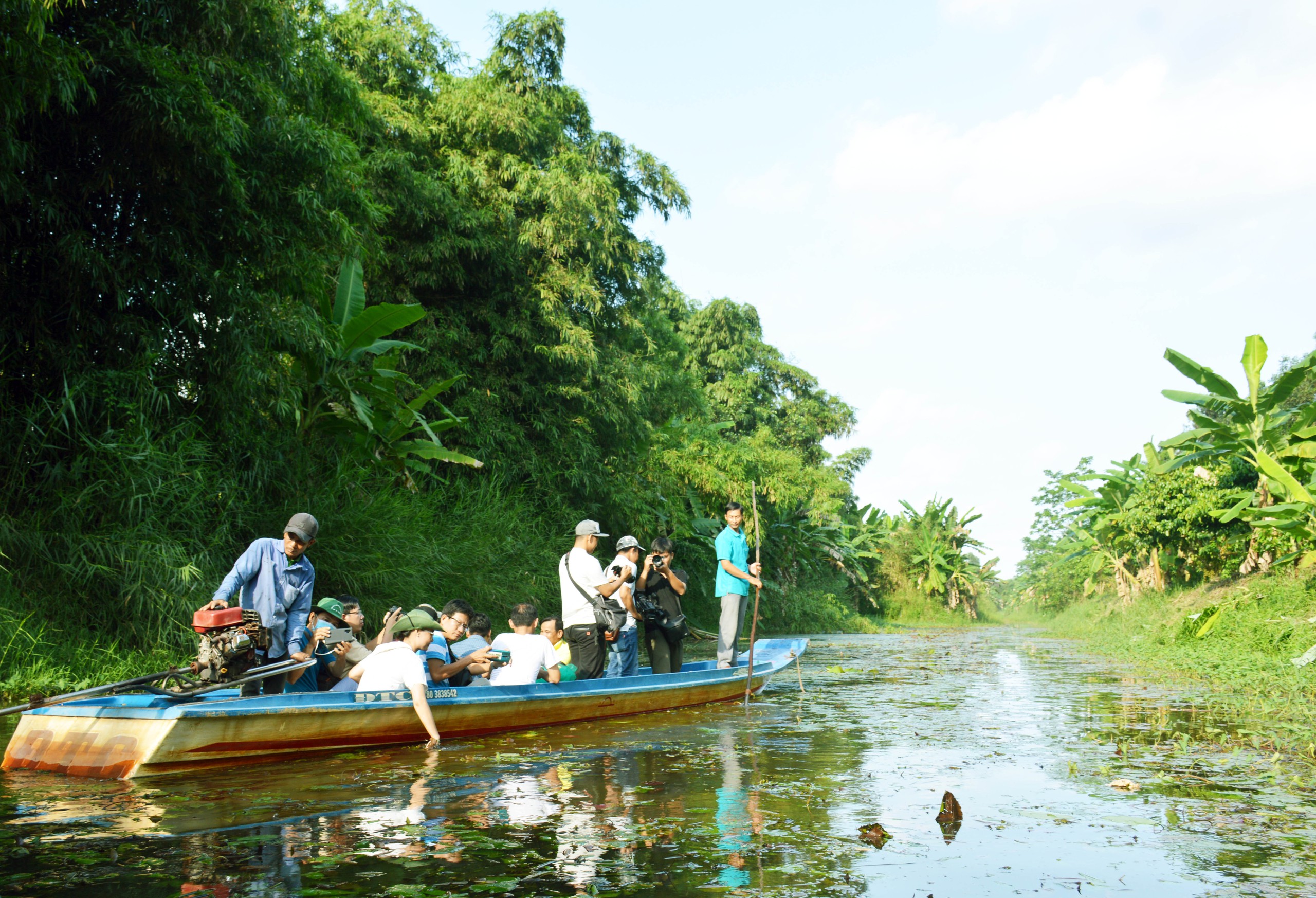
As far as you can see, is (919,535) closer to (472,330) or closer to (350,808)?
(472,330)

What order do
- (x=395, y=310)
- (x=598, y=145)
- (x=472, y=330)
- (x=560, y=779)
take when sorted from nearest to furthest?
(x=560, y=779) → (x=395, y=310) → (x=472, y=330) → (x=598, y=145)

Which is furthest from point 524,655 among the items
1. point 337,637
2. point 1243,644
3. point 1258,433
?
point 1258,433

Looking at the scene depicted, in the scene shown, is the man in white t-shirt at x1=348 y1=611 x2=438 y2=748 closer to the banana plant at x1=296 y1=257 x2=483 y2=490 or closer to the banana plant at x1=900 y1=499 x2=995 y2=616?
the banana plant at x1=296 y1=257 x2=483 y2=490

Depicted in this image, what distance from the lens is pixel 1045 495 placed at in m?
55.8

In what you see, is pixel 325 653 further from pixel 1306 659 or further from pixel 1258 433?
pixel 1258 433

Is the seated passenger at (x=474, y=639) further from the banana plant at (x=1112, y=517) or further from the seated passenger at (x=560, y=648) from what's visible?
the banana plant at (x=1112, y=517)

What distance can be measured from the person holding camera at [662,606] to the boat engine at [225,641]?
3.60 meters

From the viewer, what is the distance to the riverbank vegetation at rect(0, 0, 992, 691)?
888 cm

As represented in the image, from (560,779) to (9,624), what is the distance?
201 inches

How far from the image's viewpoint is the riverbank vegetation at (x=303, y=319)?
29.1ft

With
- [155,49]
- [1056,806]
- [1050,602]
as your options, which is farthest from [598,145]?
[1050,602]

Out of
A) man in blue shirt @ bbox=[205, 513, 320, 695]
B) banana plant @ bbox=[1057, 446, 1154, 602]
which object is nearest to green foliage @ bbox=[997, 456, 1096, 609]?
banana plant @ bbox=[1057, 446, 1154, 602]

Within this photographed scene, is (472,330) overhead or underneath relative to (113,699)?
overhead

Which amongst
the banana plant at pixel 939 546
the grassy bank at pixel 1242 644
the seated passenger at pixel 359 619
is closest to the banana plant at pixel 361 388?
the seated passenger at pixel 359 619
